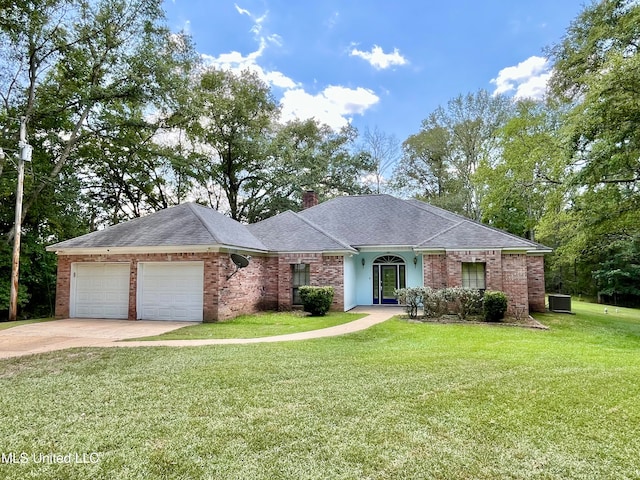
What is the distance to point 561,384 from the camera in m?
4.91

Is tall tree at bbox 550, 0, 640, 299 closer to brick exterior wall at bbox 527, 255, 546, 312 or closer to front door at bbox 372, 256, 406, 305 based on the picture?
brick exterior wall at bbox 527, 255, 546, 312

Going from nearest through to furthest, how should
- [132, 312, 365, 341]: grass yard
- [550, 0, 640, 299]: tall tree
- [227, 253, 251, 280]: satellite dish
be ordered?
[132, 312, 365, 341]: grass yard < [550, 0, 640, 299]: tall tree < [227, 253, 251, 280]: satellite dish

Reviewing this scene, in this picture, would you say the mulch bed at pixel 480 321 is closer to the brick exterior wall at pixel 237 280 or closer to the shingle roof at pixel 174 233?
the brick exterior wall at pixel 237 280

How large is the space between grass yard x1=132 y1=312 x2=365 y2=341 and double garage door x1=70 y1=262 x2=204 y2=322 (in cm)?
146

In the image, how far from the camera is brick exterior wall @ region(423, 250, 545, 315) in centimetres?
1305

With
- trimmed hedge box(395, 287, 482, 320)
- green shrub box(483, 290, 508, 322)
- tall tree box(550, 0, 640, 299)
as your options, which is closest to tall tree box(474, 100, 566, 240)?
tall tree box(550, 0, 640, 299)

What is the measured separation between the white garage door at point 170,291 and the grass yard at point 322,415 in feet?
16.6

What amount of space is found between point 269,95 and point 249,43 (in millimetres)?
8935

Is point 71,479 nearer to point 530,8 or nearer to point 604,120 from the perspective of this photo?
point 604,120

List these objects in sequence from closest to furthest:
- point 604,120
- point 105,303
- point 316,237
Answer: point 604,120, point 105,303, point 316,237

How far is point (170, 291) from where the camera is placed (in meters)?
12.3

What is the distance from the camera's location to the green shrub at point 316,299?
13.0m

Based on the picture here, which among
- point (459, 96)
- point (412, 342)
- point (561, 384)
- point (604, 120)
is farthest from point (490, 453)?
point (459, 96)

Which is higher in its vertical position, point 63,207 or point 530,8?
point 530,8
